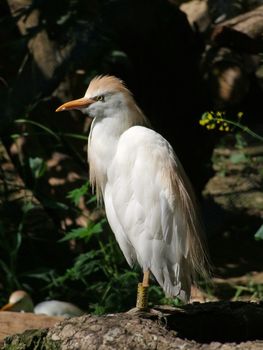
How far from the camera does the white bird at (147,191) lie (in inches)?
119

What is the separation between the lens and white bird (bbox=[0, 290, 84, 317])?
4.14 metres

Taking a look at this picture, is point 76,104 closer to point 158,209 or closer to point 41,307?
point 158,209

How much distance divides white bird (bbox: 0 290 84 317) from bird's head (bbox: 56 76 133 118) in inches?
55.3

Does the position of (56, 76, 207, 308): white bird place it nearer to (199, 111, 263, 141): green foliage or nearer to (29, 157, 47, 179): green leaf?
(199, 111, 263, 141): green foliage

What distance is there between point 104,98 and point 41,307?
5.07ft

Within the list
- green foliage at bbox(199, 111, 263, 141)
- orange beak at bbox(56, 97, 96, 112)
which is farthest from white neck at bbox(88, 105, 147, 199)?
green foliage at bbox(199, 111, 263, 141)

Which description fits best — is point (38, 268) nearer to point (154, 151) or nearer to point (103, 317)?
point (154, 151)

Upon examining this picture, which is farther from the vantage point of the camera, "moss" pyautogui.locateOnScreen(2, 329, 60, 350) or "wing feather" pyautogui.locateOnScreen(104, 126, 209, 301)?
"wing feather" pyautogui.locateOnScreen(104, 126, 209, 301)

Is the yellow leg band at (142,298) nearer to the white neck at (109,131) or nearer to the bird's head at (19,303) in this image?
the white neck at (109,131)

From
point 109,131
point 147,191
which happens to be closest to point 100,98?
point 109,131

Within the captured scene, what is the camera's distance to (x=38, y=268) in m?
4.73

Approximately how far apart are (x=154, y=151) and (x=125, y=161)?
0.14 meters

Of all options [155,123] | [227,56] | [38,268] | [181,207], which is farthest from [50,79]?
[181,207]

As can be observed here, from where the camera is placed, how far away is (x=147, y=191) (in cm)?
306
